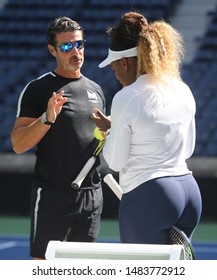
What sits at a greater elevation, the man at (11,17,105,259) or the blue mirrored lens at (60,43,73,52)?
the blue mirrored lens at (60,43,73,52)

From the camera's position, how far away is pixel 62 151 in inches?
200

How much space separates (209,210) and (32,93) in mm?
7806

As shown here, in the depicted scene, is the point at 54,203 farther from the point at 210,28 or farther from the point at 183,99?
the point at 210,28

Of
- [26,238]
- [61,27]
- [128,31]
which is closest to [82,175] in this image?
[61,27]

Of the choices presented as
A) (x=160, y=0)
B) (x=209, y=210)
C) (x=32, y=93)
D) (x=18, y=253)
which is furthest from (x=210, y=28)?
(x=32, y=93)

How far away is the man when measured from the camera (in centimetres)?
508

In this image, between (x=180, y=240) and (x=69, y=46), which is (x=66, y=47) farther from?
(x=180, y=240)

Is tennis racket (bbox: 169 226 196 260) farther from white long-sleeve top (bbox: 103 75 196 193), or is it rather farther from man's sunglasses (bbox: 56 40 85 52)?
man's sunglasses (bbox: 56 40 85 52)

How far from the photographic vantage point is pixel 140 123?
3914 millimetres

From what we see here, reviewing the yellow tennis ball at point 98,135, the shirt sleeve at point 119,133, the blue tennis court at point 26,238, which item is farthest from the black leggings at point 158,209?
the blue tennis court at point 26,238

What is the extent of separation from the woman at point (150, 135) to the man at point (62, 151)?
1.08 meters

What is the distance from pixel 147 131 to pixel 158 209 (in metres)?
0.33

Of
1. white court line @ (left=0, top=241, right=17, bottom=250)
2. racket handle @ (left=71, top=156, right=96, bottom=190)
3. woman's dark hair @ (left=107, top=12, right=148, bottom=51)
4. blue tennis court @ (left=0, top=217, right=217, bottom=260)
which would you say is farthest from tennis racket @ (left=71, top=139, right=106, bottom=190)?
white court line @ (left=0, top=241, right=17, bottom=250)
